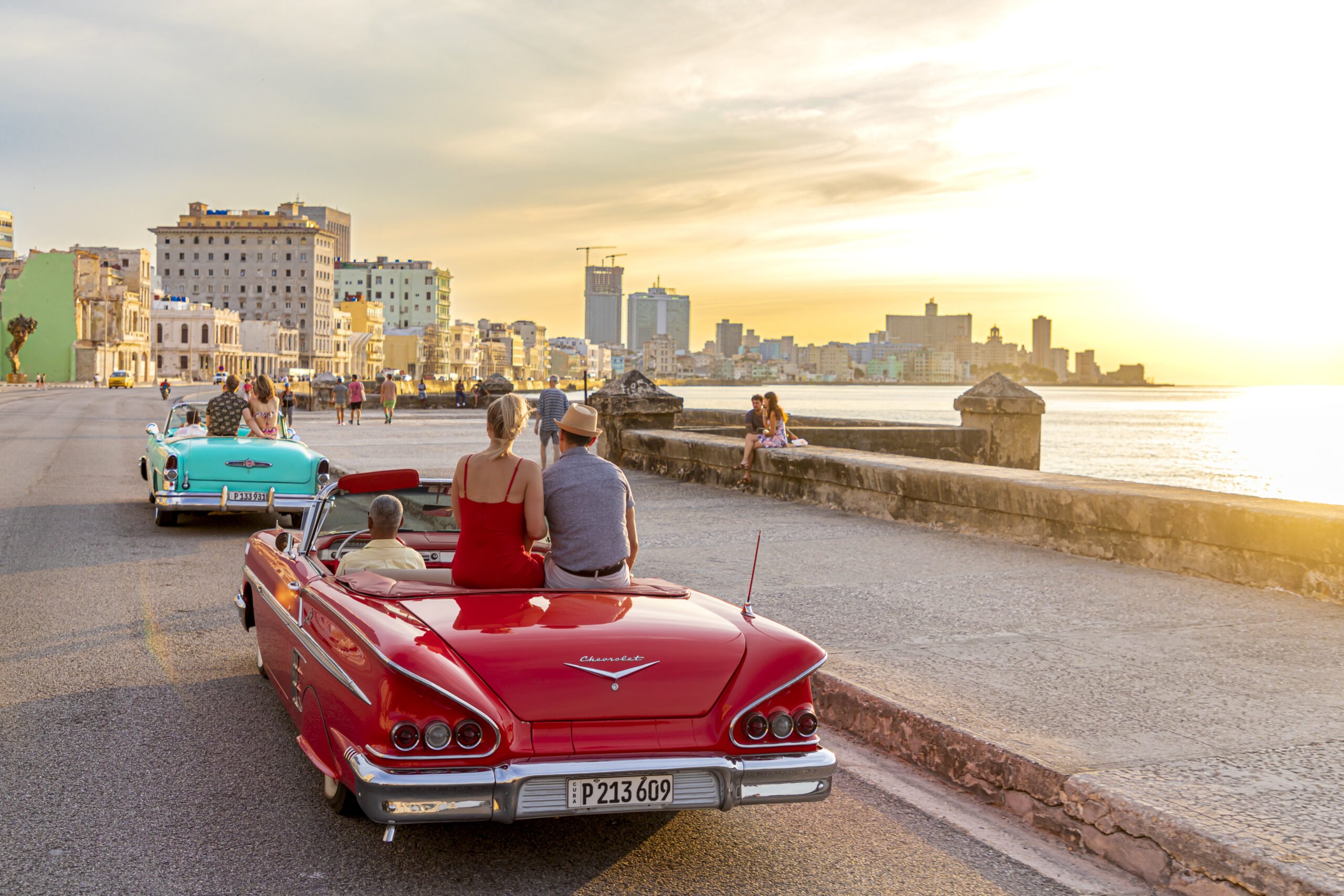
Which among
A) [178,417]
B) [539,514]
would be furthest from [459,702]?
[178,417]

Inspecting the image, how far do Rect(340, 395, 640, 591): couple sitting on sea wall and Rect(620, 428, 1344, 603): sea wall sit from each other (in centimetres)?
512

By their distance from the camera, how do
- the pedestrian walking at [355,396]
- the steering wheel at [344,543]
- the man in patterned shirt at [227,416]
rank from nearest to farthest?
the steering wheel at [344,543] → the man in patterned shirt at [227,416] → the pedestrian walking at [355,396]

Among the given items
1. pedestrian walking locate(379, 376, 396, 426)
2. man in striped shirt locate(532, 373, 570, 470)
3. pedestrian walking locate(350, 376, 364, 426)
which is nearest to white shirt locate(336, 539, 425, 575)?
man in striped shirt locate(532, 373, 570, 470)

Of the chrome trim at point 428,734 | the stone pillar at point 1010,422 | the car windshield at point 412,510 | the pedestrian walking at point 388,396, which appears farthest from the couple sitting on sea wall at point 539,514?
the pedestrian walking at point 388,396

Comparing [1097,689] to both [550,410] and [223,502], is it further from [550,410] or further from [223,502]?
[550,410]

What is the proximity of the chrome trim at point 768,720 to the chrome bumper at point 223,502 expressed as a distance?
9.13 meters

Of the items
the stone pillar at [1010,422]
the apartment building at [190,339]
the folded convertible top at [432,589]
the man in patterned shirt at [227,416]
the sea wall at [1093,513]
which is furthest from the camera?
the apartment building at [190,339]

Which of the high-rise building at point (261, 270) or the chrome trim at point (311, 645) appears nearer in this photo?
the chrome trim at point (311, 645)

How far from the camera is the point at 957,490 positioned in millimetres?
11586

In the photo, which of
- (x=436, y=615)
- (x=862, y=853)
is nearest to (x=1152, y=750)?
(x=862, y=853)

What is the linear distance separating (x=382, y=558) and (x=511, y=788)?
1972 mm

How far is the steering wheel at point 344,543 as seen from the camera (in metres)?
6.00

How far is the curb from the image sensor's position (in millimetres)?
3781

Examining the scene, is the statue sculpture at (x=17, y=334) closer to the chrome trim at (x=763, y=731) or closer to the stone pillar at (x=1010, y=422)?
the stone pillar at (x=1010, y=422)
